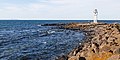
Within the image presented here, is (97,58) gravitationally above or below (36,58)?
above

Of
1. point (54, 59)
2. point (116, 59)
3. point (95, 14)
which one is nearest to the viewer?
point (116, 59)

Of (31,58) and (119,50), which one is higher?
(119,50)

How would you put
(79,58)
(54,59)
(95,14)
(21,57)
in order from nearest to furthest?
(79,58), (54,59), (21,57), (95,14)

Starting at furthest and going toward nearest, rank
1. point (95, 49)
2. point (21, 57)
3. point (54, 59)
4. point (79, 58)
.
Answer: point (21, 57)
point (54, 59)
point (95, 49)
point (79, 58)

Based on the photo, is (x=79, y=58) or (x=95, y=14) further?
(x=95, y=14)

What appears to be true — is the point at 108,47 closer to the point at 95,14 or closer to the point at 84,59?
the point at 84,59

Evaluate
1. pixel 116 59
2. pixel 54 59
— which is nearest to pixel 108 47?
pixel 116 59

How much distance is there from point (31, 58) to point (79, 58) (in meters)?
12.4

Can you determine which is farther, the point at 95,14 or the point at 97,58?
the point at 95,14

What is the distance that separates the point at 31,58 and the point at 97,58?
1290 cm

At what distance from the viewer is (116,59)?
57.0 ft

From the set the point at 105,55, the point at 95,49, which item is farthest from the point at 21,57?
the point at 105,55

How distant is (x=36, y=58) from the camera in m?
30.8

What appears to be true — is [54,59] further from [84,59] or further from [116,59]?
[116,59]
